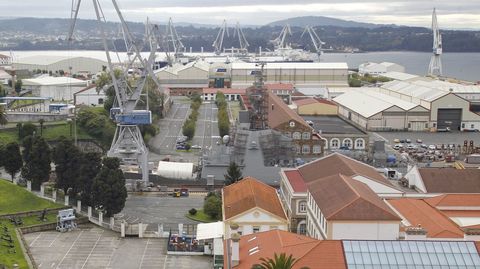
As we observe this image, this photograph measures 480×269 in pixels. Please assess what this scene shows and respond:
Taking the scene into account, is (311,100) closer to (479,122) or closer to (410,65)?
(479,122)

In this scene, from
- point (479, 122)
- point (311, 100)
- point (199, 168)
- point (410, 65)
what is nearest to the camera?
point (199, 168)

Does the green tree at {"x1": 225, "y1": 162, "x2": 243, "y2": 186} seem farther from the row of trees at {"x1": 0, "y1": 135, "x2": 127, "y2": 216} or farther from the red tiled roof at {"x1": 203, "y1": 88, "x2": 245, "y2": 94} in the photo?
the red tiled roof at {"x1": 203, "y1": 88, "x2": 245, "y2": 94}

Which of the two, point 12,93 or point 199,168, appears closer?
point 199,168

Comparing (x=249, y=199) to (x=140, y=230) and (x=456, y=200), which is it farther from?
(x=456, y=200)

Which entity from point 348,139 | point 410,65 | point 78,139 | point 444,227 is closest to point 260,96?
point 348,139

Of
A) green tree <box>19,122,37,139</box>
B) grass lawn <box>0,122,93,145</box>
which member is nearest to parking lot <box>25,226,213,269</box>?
green tree <box>19,122,37,139</box>

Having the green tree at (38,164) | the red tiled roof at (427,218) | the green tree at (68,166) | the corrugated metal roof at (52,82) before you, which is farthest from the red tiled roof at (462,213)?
the corrugated metal roof at (52,82)
